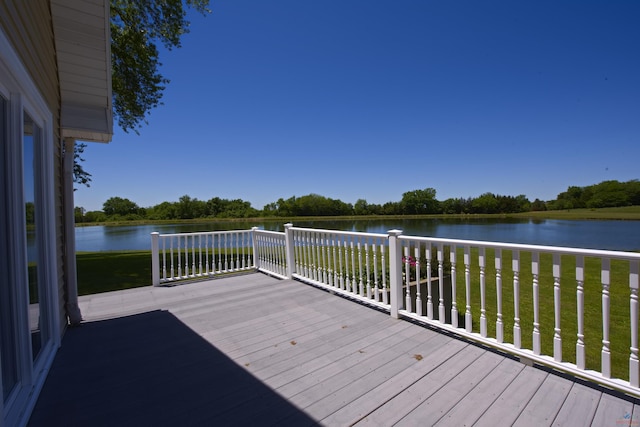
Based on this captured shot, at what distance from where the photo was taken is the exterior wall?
61.4 inches

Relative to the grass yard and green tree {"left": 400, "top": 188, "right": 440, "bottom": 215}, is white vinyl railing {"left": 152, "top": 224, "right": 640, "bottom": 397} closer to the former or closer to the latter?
the grass yard

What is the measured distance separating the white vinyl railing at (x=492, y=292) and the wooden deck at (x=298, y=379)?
19cm

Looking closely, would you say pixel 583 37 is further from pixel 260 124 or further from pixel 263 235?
pixel 260 124

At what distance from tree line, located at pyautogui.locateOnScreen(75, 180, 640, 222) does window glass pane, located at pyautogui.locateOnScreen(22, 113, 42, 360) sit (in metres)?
24.1

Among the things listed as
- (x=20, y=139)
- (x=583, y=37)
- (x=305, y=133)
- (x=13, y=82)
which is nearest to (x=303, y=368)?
(x=20, y=139)

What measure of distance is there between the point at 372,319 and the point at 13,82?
3.30 meters

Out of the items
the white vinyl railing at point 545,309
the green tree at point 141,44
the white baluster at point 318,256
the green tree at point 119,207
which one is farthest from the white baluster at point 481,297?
the green tree at point 119,207

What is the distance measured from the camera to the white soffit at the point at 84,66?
Answer: 2641 mm

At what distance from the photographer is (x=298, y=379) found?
1980mm

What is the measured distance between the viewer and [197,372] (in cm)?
212

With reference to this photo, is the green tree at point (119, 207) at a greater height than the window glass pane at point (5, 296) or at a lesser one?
greater

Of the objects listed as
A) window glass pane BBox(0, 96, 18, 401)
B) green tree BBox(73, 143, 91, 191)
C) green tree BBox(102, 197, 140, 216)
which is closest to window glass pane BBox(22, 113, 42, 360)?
window glass pane BBox(0, 96, 18, 401)

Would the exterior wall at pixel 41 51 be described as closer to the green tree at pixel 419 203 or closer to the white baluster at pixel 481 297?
the white baluster at pixel 481 297

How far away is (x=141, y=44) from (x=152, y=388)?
9194mm
